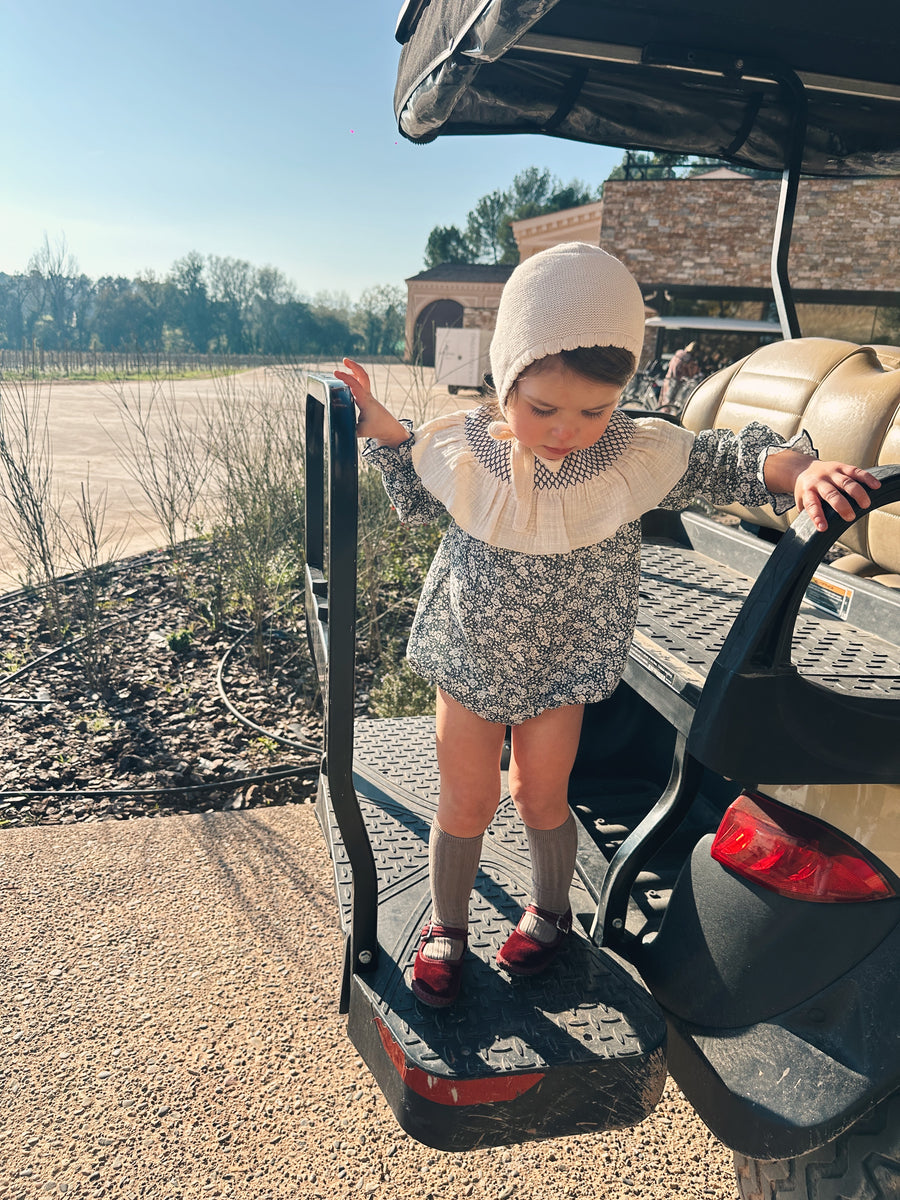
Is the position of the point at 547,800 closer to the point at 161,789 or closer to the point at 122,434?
the point at 161,789

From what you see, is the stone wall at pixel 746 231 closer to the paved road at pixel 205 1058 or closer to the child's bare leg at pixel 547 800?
the paved road at pixel 205 1058

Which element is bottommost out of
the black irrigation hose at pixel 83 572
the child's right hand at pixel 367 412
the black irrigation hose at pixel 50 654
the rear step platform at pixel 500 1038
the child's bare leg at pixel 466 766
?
the black irrigation hose at pixel 50 654

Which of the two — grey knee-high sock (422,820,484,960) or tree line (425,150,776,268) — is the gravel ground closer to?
grey knee-high sock (422,820,484,960)

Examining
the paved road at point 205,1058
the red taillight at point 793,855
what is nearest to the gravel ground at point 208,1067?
the paved road at point 205,1058

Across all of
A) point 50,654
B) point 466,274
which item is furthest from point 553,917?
point 466,274

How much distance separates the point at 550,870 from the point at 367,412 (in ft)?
3.11

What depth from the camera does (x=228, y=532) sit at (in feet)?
16.2

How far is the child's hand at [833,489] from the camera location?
1.09 m

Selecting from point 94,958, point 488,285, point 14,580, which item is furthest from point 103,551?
point 488,285

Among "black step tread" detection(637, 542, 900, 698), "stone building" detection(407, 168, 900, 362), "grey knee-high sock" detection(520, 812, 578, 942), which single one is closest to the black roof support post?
"black step tread" detection(637, 542, 900, 698)

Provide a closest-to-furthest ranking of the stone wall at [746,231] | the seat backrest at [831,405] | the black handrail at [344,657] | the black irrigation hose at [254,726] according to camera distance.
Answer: the black handrail at [344,657], the seat backrest at [831,405], the black irrigation hose at [254,726], the stone wall at [746,231]

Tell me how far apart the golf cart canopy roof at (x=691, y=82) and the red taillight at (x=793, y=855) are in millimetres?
1460

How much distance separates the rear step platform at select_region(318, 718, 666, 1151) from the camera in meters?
1.32

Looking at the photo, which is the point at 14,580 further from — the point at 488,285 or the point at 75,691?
the point at 488,285
